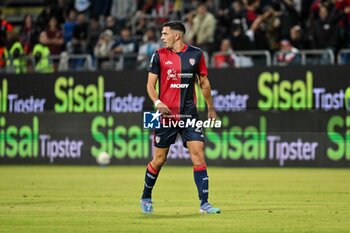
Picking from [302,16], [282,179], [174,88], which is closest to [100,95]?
[302,16]

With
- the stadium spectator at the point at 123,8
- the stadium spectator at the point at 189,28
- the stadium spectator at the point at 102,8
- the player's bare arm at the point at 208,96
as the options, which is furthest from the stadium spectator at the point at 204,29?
the player's bare arm at the point at 208,96

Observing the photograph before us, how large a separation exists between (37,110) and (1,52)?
2.68m

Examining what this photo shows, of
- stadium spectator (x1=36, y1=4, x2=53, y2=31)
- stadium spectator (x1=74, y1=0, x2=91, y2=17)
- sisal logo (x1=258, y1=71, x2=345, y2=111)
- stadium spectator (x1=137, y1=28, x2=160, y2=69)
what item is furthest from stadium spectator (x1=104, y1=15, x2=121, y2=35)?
sisal logo (x1=258, y1=71, x2=345, y2=111)

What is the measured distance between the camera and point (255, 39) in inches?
1080

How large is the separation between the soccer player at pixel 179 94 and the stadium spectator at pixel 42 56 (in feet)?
56.5

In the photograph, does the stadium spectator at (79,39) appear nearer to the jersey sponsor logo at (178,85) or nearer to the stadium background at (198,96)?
the stadium background at (198,96)

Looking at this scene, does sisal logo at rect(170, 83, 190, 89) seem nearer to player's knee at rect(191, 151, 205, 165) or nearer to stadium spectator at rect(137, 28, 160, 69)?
player's knee at rect(191, 151, 205, 165)

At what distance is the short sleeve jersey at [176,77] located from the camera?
13.7 meters

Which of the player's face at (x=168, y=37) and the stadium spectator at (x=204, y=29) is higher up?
the stadium spectator at (x=204, y=29)

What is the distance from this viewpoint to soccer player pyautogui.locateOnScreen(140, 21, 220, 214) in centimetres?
1360

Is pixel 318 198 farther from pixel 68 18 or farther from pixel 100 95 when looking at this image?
pixel 68 18

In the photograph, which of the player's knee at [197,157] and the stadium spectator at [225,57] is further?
the stadium spectator at [225,57]

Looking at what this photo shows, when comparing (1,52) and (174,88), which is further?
(1,52)

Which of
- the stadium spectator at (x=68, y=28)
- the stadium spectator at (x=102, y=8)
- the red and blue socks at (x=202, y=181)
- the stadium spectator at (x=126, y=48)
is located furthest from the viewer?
the stadium spectator at (x=102, y=8)
